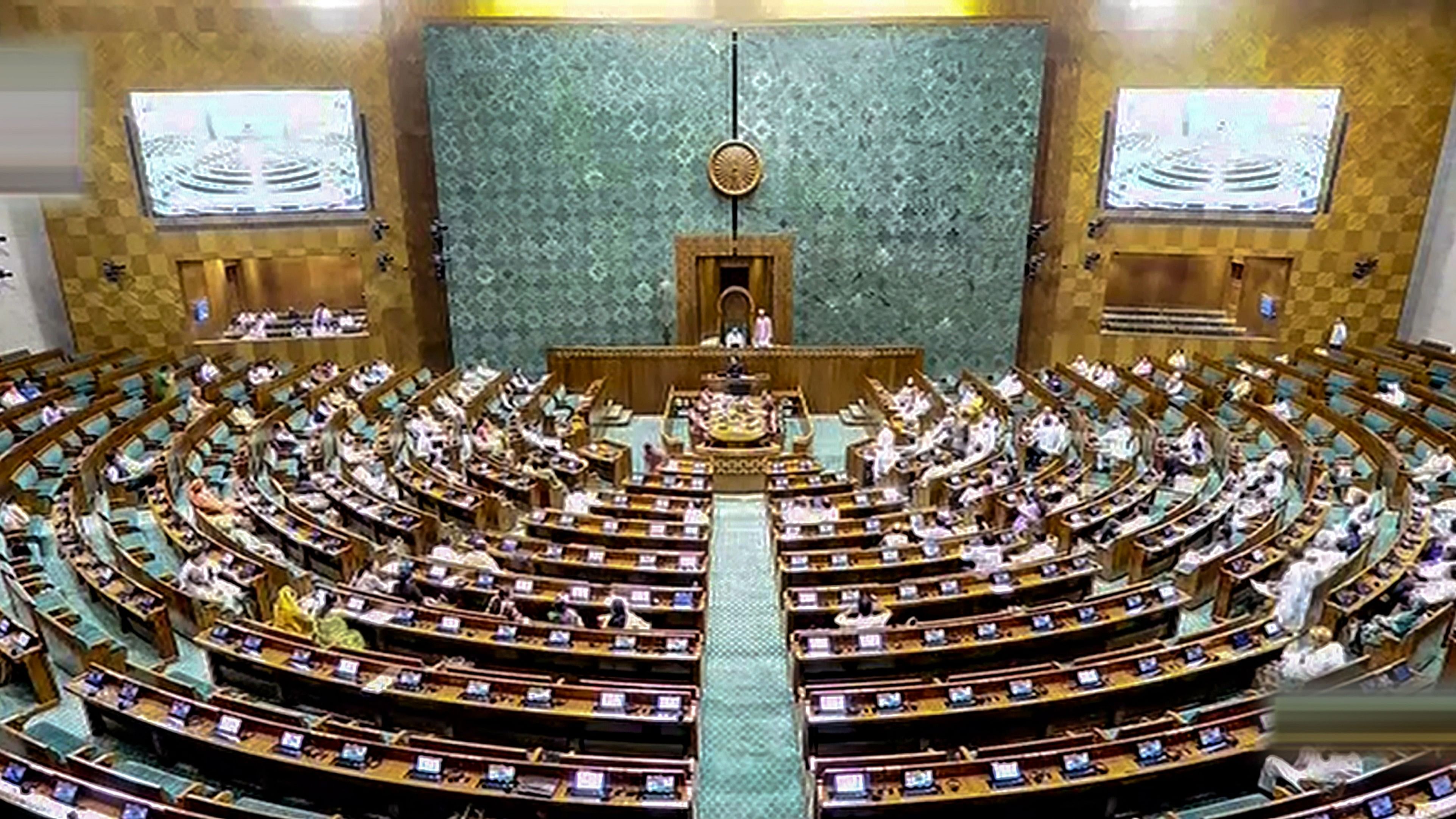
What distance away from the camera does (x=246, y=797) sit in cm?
766

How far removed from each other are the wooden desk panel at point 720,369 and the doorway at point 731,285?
1.39m

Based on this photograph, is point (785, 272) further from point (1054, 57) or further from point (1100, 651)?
point (1100, 651)

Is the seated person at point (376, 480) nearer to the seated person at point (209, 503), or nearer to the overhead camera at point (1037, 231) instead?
the seated person at point (209, 503)

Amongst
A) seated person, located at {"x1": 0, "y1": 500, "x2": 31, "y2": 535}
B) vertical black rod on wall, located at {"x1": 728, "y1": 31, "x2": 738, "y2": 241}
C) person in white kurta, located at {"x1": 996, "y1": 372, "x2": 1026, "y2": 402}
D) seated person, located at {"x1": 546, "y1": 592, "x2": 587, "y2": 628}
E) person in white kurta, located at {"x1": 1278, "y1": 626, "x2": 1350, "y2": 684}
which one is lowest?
seated person, located at {"x1": 546, "y1": 592, "x2": 587, "y2": 628}

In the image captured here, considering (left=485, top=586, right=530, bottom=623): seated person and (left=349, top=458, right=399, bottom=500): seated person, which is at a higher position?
(left=349, top=458, right=399, bottom=500): seated person

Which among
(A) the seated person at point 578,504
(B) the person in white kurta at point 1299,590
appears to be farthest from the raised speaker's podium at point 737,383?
(B) the person in white kurta at point 1299,590

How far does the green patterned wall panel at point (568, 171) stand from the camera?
1975cm

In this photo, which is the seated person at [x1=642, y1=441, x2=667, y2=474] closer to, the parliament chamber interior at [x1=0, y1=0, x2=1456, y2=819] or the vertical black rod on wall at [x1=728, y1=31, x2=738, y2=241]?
the parliament chamber interior at [x1=0, y1=0, x2=1456, y2=819]

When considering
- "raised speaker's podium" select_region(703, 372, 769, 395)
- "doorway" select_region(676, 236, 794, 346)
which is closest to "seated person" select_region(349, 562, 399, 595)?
"raised speaker's podium" select_region(703, 372, 769, 395)

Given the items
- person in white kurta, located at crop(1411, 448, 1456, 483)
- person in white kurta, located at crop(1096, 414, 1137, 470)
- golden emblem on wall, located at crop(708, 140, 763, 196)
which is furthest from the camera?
golden emblem on wall, located at crop(708, 140, 763, 196)


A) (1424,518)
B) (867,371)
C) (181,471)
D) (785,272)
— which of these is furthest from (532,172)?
(1424,518)

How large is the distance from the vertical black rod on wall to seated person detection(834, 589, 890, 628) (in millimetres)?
12900

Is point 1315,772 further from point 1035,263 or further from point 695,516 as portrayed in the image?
point 1035,263

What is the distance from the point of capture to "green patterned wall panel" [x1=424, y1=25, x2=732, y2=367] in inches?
778
